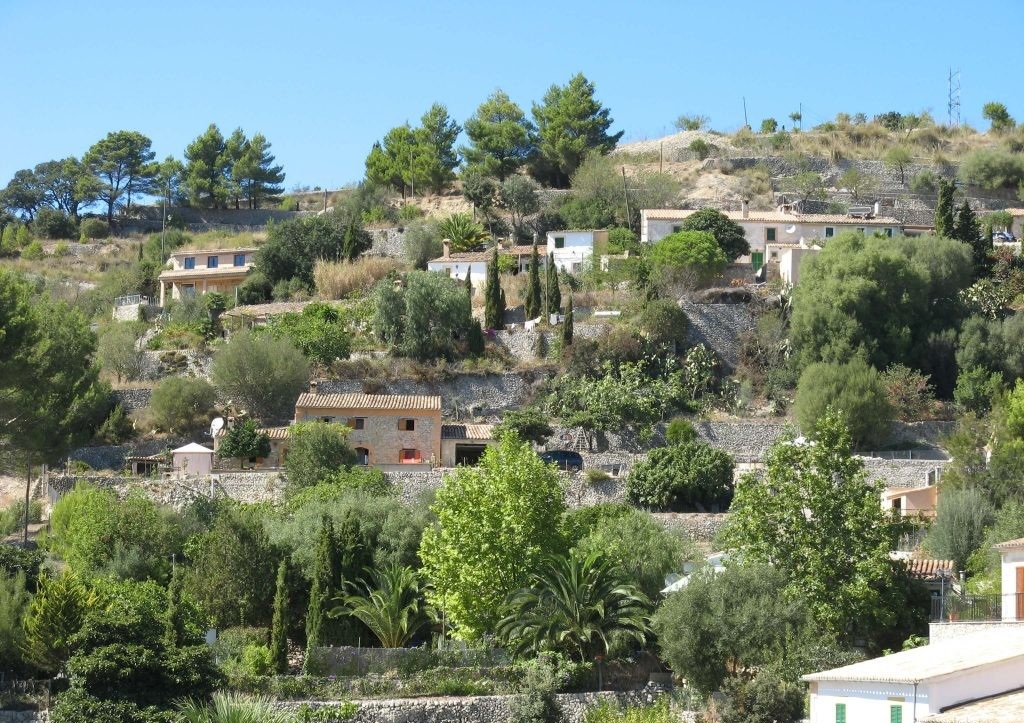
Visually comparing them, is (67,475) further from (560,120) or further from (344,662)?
(560,120)

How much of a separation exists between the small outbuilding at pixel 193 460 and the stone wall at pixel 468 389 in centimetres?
662

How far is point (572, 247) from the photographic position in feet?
245

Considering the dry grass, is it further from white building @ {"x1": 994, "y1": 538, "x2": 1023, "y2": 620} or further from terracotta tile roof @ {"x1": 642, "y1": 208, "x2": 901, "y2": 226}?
white building @ {"x1": 994, "y1": 538, "x2": 1023, "y2": 620}

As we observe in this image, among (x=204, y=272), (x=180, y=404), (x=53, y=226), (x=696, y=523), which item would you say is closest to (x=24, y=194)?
(x=53, y=226)

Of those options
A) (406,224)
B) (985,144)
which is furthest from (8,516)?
(985,144)

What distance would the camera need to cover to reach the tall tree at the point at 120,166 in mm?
97250

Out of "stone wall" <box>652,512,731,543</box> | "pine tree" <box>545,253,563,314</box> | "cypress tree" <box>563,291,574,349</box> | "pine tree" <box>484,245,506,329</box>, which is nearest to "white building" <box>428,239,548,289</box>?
"pine tree" <box>484,245,506,329</box>

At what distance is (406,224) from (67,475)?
27497 mm

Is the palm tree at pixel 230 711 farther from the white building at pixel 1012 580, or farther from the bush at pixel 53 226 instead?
the bush at pixel 53 226

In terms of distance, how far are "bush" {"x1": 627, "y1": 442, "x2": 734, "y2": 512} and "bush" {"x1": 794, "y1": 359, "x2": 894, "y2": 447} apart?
429 cm

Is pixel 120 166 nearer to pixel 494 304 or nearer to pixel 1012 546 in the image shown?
pixel 494 304

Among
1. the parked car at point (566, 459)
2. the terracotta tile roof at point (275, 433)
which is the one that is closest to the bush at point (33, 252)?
the terracotta tile roof at point (275, 433)

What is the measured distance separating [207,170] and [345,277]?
26.5 meters

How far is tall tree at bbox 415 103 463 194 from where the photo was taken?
88.8 metres
